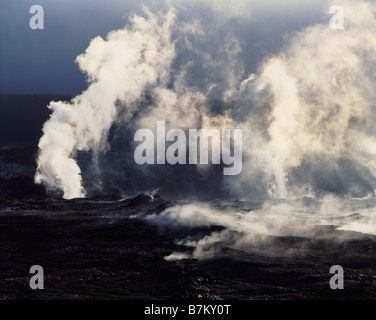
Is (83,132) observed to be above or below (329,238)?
above

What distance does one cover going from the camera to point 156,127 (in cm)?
11881

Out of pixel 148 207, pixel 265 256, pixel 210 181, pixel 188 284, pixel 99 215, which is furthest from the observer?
pixel 210 181

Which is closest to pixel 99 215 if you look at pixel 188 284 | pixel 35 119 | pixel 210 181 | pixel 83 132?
pixel 188 284

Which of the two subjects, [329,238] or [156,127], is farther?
[156,127]

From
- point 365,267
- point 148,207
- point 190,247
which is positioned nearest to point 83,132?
point 148,207

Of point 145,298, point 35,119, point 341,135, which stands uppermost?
point 35,119

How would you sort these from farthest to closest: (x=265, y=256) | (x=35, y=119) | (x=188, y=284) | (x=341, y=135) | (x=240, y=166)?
(x=35, y=119) → (x=341, y=135) → (x=240, y=166) → (x=265, y=256) → (x=188, y=284)

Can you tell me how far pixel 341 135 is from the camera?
4550 inches

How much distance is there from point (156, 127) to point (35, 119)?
71204 millimetres

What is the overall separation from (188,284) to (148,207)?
22.6 metres

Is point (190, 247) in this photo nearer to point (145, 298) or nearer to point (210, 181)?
point (145, 298)

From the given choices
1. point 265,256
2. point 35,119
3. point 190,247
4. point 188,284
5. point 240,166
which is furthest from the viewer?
point 35,119

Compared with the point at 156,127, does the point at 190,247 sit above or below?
below

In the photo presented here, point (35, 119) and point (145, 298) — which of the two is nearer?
point (145, 298)
